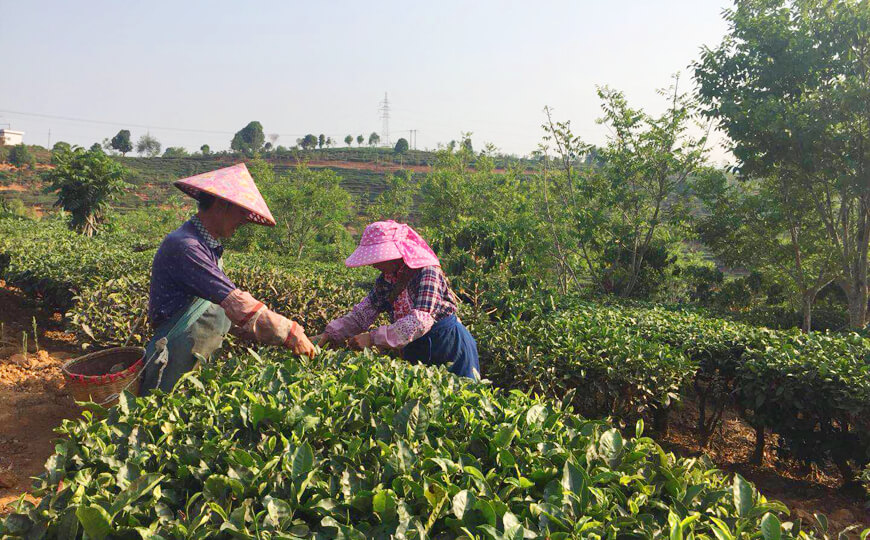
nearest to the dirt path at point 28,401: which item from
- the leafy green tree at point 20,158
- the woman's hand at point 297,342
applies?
the woman's hand at point 297,342

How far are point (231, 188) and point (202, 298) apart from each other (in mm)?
556

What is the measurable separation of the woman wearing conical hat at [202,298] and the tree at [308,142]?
3118 inches

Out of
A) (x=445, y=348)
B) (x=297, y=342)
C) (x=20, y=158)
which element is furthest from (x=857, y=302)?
(x=20, y=158)

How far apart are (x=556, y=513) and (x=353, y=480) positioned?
52 centimetres

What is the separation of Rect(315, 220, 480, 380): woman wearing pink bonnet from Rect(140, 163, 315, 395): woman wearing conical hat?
45 cm

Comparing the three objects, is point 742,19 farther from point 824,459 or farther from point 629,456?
point 629,456

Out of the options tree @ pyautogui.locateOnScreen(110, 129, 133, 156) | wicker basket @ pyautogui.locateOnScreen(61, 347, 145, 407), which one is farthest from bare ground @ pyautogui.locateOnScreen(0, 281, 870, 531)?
tree @ pyautogui.locateOnScreen(110, 129, 133, 156)

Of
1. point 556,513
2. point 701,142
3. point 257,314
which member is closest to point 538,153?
point 701,142

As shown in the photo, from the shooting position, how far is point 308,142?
256ft

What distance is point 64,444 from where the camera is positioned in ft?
4.92

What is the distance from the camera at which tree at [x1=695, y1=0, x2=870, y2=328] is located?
708cm

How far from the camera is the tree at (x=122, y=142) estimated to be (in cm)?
7475

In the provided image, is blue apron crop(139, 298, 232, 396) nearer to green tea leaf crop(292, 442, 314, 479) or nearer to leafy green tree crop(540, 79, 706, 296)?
green tea leaf crop(292, 442, 314, 479)

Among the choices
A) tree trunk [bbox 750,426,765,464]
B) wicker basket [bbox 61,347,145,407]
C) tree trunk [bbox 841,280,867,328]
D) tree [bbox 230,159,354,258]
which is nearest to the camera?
wicker basket [bbox 61,347,145,407]
